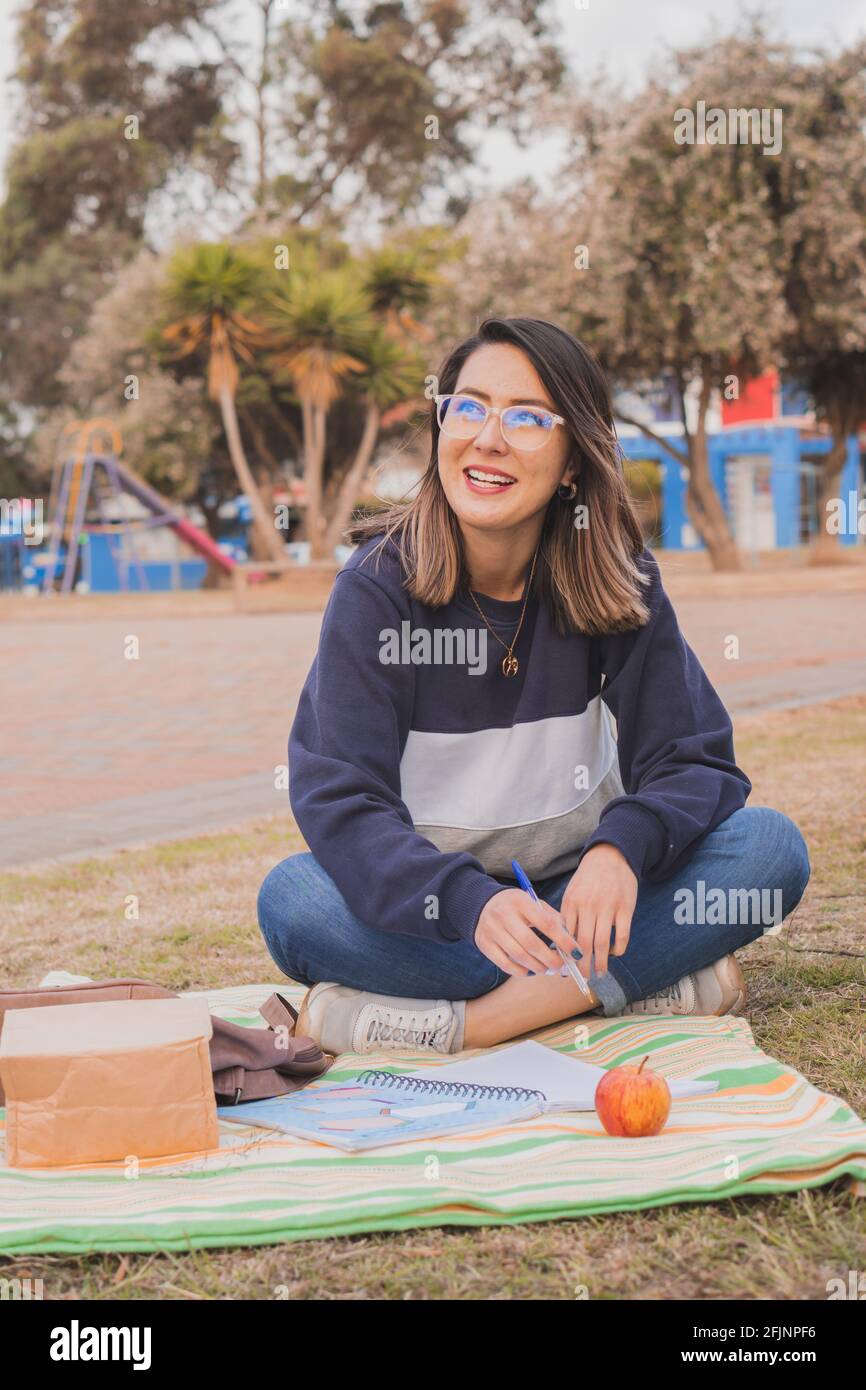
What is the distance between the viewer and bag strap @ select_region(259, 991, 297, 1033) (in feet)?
9.53

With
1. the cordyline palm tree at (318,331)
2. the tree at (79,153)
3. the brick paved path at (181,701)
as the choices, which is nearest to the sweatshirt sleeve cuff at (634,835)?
the brick paved path at (181,701)

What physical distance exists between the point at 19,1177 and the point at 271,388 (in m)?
27.2

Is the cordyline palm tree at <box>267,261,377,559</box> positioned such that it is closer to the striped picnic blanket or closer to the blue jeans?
the blue jeans

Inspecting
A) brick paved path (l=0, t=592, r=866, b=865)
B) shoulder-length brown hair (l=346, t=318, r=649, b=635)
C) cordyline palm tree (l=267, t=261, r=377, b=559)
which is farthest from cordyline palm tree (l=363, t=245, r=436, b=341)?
shoulder-length brown hair (l=346, t=318, r=649, b=635)

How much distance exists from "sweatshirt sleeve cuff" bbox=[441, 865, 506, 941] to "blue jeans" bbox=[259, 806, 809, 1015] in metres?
0.30

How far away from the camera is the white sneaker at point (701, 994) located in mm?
2979

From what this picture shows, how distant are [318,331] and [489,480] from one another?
21245 mm

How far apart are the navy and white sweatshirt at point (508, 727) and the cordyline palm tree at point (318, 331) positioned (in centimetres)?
2091

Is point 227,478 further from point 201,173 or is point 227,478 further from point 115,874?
point 115,874

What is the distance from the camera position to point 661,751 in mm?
2908

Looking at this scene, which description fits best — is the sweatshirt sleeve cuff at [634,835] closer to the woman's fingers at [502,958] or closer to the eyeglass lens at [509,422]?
the woman's fingers at [502,958]

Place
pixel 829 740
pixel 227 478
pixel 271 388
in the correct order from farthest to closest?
1. pixel 227 478
2. pixel 271 388
3. pixel 829 740

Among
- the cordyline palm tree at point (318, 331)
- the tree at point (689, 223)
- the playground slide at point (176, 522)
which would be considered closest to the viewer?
the tree at point (689, 223)
